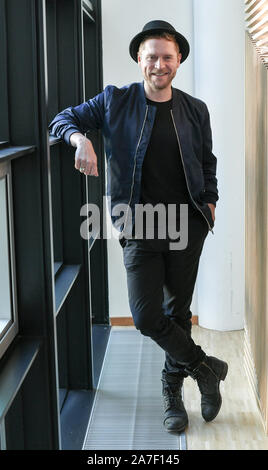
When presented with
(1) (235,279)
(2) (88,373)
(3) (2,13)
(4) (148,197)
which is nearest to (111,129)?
(4) (148,197)

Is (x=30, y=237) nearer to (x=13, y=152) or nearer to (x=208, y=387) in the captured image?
(x=13, y=152)

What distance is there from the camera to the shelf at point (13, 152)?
2224 millimetres

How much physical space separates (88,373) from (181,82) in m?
1.87

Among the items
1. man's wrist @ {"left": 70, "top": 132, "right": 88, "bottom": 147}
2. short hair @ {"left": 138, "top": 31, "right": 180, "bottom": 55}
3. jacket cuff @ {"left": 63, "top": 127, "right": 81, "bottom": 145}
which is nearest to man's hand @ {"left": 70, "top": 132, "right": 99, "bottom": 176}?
man's wrist @ {"left": 70, "top": 132, "right": 88, "bottom": 147}

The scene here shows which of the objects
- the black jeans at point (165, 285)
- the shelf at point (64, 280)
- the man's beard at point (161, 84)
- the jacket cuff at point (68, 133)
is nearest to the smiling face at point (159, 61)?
the man's beard at point (161, 84)

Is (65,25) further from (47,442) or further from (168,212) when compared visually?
(47,442)

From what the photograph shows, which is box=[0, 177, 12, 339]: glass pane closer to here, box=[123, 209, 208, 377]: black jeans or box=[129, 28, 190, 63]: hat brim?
box=[123, 209, 208, 377]: black jeans

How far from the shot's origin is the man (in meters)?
3.32

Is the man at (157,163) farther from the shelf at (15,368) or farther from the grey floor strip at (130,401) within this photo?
the shelf at (15,368)

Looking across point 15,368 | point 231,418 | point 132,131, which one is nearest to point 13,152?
point 15,368

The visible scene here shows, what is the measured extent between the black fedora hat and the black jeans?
723 mm

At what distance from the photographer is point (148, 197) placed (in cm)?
336

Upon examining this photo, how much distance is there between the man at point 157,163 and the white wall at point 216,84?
3.66 feet

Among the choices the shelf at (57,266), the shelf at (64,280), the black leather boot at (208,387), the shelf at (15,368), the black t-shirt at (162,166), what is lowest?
the black leather boot at (208,387)
